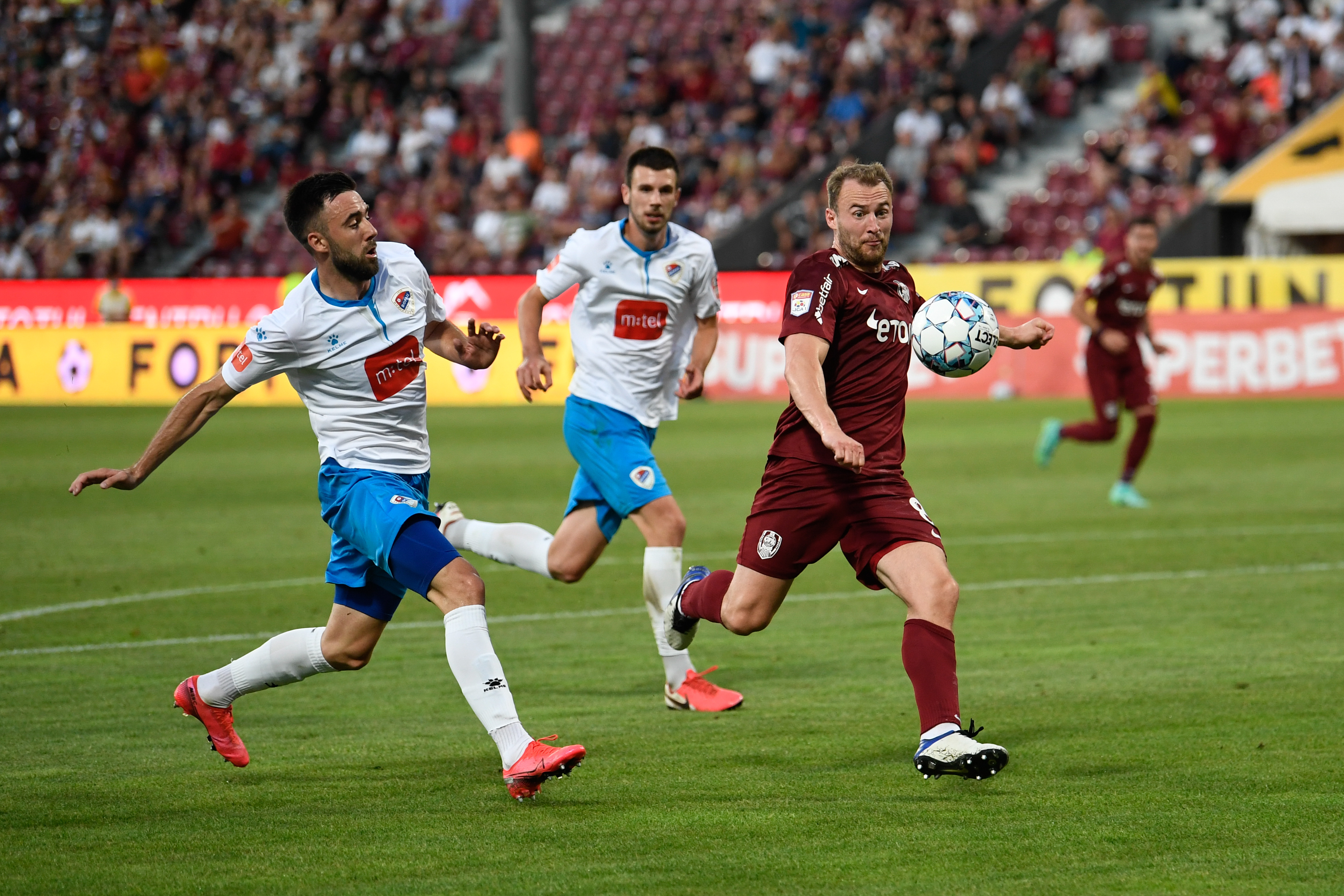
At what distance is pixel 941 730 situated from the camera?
5441 millimetres

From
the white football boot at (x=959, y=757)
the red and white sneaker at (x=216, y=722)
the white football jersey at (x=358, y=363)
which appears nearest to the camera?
the white football boot at (x=959, y=757)

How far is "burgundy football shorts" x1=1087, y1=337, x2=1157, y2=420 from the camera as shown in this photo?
1415 centimetres

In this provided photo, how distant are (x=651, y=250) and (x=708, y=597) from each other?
6.62ft

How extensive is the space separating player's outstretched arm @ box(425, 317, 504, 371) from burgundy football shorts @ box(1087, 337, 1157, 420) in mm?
9009

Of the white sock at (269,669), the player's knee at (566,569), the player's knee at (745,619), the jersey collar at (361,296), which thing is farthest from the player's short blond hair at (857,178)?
the player's knee at (566,569)

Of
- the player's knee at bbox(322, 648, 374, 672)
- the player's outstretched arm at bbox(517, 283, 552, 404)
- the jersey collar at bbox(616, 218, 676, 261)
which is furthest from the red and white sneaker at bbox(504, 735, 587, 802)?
the jersey collar at bbox(616, 218, 676, 261)

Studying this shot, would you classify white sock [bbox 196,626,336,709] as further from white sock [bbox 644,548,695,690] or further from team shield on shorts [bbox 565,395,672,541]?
team shield on shorts [bbox 565,395,672,541]

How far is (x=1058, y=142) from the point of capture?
29984 mm

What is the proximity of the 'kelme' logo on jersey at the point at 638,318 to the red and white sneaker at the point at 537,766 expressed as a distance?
112 inches

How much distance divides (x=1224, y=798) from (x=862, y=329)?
190 cm

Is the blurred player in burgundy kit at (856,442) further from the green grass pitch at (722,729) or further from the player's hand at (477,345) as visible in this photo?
the player's hand at (477,345)

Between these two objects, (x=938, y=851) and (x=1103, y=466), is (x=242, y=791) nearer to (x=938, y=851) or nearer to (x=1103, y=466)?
(x=938, y=851)

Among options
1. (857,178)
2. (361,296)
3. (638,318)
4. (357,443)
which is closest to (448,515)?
(638,318)

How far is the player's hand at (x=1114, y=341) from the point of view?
14.0m
